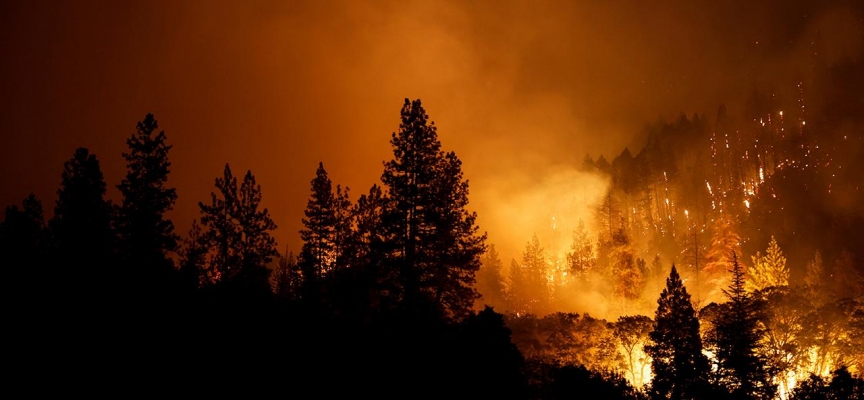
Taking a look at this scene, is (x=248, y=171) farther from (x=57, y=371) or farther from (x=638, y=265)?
(x=638, y=265)

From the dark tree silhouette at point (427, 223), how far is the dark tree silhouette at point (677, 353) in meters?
11.1

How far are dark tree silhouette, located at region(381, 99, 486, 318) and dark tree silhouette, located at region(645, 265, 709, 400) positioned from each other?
1109cm

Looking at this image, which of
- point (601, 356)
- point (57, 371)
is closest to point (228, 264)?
point (57, 371)

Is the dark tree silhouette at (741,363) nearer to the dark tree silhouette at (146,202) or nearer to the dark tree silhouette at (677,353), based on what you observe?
the dark tree silhouette at (677,353)

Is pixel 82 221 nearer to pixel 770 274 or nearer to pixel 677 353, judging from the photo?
pixel 677 353

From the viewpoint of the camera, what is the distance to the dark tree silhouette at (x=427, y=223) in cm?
2834

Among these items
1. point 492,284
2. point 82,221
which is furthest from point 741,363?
point 492,284

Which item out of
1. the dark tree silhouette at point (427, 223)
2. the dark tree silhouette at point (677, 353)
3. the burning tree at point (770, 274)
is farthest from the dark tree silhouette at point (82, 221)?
the burning tree at point (770, 274)

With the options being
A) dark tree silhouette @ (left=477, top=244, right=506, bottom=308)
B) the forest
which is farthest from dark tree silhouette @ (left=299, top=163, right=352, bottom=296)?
A: dark tree silhouette @ (left=477, top=244, right=506, bottom=308)

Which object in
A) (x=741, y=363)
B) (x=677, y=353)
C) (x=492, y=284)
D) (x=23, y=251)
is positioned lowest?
(x=741, y=363)

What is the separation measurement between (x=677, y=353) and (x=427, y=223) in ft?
54.6

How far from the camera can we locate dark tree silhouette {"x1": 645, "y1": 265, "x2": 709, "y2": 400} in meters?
25.5

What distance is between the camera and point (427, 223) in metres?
28.9

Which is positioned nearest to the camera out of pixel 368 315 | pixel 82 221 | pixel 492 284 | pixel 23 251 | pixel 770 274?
pixel 368 315
